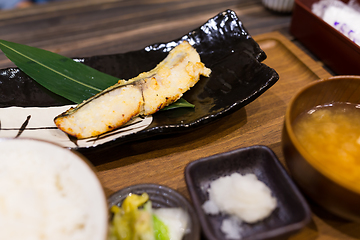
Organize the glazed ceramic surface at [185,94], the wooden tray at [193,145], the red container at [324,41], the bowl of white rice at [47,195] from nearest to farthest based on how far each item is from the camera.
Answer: the bowl of white rice at [47,195], the wooden tray at [193,145], the glazed ceramic surface at [185,94], the red container at [324,41]

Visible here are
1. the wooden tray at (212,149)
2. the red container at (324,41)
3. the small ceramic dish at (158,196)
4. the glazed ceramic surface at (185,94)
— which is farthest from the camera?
the red container at (324,41)

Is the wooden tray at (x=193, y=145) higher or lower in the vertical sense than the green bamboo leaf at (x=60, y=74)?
lower

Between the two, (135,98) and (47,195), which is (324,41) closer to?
(135,98)

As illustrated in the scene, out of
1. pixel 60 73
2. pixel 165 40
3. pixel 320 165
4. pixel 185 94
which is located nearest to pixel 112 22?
pixel 165 40

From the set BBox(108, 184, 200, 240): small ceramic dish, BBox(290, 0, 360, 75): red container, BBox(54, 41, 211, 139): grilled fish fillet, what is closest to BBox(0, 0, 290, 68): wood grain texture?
BBox(290, 0, 360, 75): red container

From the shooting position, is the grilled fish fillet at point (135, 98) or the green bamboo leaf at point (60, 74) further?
the green bamboo leaf at point (60, 74)

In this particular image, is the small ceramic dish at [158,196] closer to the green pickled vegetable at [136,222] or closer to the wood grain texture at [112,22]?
the green pickled vegetable at [136,222]

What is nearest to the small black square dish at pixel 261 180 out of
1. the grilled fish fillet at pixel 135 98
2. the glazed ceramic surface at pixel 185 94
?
the glazed ceramic surface at pixel 185 94
